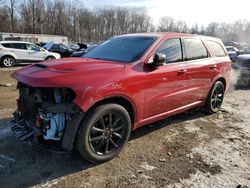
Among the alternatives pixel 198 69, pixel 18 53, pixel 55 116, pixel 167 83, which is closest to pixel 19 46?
pixel 18 53

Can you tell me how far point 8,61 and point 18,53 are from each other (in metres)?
0.80

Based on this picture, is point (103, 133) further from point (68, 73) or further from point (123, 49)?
point (123, 49)

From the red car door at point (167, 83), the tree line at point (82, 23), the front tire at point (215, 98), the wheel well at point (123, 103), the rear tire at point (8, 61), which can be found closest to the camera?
the wheel well at point (123, 103)

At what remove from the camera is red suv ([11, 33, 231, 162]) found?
337cm

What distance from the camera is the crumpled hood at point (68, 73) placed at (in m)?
3.31

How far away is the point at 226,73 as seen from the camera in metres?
6.33

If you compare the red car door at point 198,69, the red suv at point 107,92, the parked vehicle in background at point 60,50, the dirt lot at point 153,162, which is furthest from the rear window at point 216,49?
the parked vehicle in background at point 60,50

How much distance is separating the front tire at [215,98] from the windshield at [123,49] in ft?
7.16

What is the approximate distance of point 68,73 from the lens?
3.46m

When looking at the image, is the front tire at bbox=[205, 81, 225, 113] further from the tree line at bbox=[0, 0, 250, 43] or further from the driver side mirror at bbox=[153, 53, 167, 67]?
the tree line at bbox=[0, 0, 250, 43]

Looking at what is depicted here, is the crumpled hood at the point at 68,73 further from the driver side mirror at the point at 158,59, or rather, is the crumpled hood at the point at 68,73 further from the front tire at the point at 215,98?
the front tire at the point at 215,98

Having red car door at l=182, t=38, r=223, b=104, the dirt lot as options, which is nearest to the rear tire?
the dirt lot

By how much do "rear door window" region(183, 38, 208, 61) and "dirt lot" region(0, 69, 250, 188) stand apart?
1375 millimetres

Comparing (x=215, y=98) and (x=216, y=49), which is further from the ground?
(x=216, y=49)
